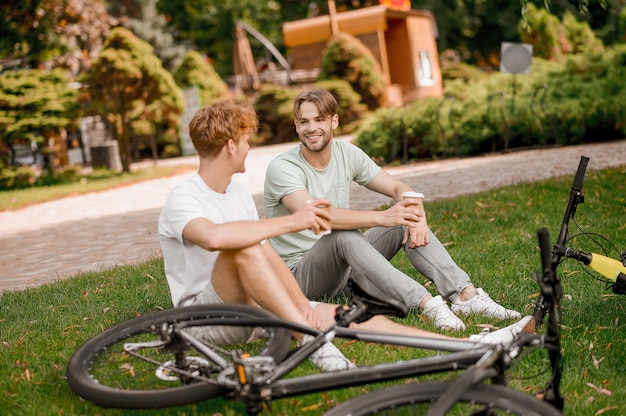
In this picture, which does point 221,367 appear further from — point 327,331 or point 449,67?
point 449,67

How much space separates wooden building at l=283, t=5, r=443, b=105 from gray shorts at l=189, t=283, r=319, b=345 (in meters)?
20.8

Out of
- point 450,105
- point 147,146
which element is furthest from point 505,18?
point 450,105

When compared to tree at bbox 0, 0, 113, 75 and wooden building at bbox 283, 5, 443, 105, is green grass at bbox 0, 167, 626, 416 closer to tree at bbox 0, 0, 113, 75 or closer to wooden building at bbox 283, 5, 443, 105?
tree at bbox 0, 0, 113, 75

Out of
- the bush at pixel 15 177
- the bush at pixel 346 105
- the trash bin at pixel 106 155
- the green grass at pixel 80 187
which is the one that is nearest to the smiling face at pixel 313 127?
the green grass at pixel 80 187

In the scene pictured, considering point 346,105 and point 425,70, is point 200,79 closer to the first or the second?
point 346,105

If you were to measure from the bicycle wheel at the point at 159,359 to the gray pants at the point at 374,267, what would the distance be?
34.8 inches

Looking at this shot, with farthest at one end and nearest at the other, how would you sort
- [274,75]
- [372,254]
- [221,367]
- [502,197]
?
[274,75], [502,197], [372,254], [221,367]

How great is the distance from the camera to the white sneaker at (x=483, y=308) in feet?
13.7

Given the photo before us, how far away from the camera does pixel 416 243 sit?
4191mm

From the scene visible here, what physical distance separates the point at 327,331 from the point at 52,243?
21.2 feet

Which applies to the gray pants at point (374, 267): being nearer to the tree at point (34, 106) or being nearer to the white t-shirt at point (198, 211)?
the white t-shirt at point (198, 211)

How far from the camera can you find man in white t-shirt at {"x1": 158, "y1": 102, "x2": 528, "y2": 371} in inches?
124

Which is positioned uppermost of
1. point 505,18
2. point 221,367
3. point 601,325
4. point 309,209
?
point 505,18

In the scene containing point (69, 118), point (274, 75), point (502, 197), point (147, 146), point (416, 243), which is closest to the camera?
point (416, 243)
